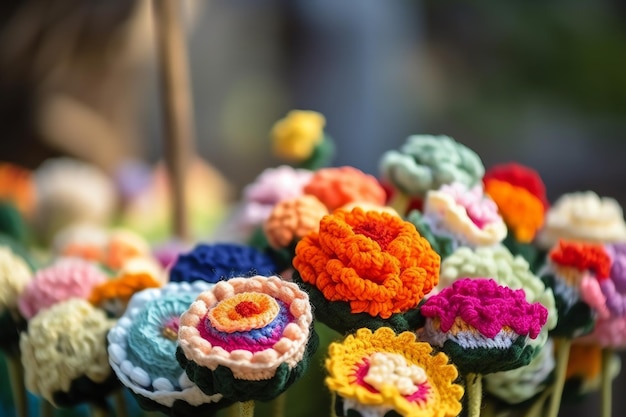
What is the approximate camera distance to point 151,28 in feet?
3.38

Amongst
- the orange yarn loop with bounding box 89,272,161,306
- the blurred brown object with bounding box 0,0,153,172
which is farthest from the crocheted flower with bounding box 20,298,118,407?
the blurred brown object with bounding box 0,0,153,172

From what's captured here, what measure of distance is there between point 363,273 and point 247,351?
0.07 meters

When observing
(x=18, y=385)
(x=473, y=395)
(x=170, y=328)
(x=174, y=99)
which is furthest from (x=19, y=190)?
(x=473, y=395)

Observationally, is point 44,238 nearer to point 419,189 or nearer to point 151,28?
point 151,28

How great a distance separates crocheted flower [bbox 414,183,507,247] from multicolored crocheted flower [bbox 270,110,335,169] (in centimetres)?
16

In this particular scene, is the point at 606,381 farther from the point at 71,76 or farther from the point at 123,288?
the point at 71,76

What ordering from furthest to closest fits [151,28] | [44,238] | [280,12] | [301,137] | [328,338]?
[280,12], [151,28], [44,238], [301,137], [328,338]

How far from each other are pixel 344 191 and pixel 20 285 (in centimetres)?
20

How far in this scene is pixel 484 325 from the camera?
329 millimetres

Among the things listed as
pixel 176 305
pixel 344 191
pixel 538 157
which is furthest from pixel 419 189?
pixel 538 157

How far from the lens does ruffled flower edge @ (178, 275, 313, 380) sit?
0.30 meters

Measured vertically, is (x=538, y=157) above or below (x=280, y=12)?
below

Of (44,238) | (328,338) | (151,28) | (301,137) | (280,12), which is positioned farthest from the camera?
(280,12)

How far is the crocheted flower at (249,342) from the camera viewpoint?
301 millimetres
